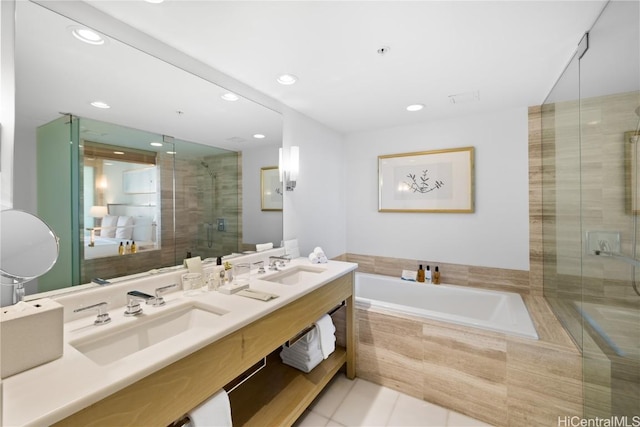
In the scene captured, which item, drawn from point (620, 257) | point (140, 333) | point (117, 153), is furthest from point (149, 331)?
point (620, 257)

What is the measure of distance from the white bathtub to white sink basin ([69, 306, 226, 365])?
136cm

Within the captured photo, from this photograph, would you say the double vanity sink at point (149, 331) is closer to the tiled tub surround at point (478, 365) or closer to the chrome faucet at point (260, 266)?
the chrome faucet at point (260, 266)

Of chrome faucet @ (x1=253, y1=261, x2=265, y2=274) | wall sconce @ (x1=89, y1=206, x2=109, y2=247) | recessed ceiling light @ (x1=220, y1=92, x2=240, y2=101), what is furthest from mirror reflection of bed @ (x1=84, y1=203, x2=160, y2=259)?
recessed ceiling light @ (x1=220, y1=92, x2=240, y2=101)

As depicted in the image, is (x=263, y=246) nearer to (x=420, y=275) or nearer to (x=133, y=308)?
(x=133, y=308)

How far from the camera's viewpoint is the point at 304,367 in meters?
1.94

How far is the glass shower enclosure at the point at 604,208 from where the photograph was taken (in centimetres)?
109

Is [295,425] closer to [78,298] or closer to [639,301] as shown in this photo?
[78,298]

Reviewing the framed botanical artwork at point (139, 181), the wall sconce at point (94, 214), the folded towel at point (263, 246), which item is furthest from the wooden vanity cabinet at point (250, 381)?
the framed botanical artwork at point (139, 181)

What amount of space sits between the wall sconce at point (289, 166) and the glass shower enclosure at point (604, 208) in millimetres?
1921

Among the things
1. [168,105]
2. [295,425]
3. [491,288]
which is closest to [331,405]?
[295,425]

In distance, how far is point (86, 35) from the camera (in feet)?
4.06

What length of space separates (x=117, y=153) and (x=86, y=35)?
0.52m

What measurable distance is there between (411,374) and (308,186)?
5.91 ft
